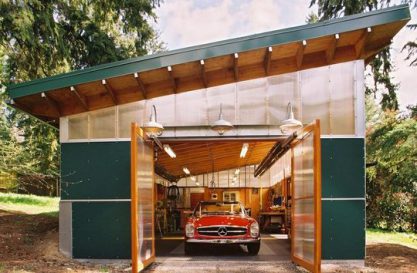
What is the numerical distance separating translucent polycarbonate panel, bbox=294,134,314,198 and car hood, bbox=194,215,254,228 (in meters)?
2.28

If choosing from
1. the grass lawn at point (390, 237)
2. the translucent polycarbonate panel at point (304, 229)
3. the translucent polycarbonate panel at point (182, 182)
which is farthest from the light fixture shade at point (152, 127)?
the translucent polycarbonate panel at point (182, 182)

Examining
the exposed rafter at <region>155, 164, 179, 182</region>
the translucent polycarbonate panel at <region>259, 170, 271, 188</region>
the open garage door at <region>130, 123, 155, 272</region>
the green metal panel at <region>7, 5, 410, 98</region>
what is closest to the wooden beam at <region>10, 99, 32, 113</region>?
the green metal panel at <region>7, 5, 410, 98</region>

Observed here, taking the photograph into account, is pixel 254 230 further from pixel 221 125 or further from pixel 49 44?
pixel 49 44

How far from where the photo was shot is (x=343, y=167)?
1159cm

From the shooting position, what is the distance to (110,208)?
11.7 metres

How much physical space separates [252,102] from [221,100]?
69 cm

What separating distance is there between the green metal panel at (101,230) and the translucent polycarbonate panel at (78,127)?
156 cm

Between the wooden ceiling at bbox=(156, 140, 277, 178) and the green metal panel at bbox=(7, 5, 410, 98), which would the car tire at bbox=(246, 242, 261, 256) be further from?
the green metal panel at bbox=(7, 5, 410, 98)

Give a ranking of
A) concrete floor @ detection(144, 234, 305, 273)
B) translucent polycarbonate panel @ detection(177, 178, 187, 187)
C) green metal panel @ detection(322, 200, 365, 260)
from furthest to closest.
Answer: translucent polycarbonate panel @ detection(177, 178, 187, 187), green metal panel @ detection(322, 200, 365, 260), concrete floor @ detection(144, 234, 305, 273)

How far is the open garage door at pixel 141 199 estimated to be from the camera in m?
9.22

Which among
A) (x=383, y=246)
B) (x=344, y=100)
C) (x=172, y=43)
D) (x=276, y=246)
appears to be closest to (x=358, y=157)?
(x=344, y=100)

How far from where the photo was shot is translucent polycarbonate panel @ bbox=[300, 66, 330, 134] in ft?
38.5

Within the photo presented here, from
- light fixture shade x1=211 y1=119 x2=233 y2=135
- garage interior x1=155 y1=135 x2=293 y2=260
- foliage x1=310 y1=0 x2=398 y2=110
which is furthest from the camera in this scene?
foliage x1=310 y1=0 x2=398 y2=110

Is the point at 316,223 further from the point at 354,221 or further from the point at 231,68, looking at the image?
the point at 231,68
